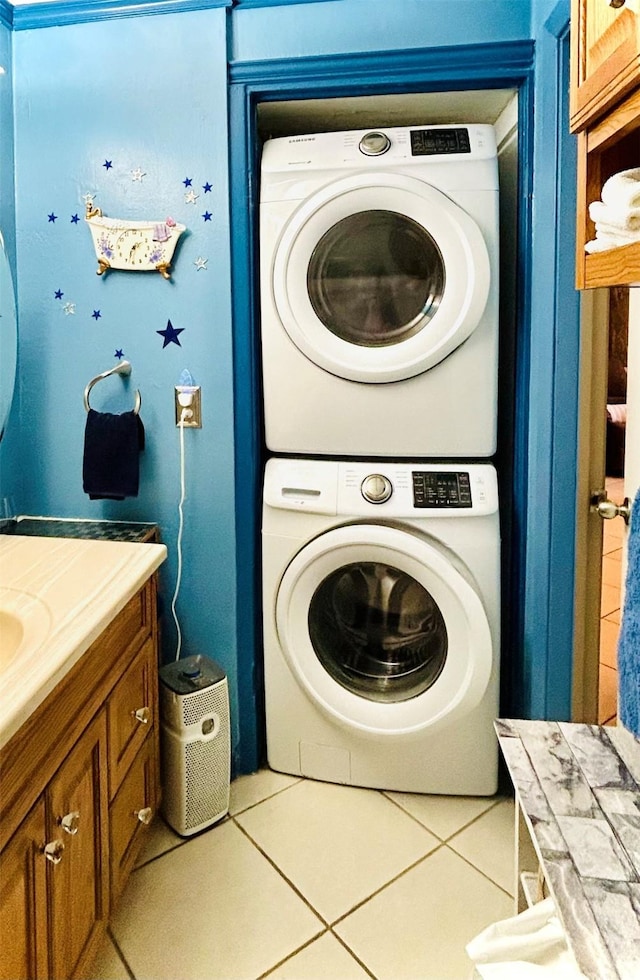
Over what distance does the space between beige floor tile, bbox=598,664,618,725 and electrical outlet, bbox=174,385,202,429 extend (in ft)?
5.09

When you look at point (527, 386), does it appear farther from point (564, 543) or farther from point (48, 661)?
point (48, 661)

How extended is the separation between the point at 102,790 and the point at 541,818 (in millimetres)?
800

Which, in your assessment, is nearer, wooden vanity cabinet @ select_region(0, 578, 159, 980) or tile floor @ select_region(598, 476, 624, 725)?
wooden vanity cabinet @ select_region(0, 578, 159, 980)

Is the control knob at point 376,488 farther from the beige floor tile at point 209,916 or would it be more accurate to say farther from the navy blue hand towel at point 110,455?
the beige floor tile at point 209,916

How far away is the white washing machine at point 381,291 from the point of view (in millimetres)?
1612

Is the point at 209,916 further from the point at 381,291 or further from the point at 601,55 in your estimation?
the point at 601,55

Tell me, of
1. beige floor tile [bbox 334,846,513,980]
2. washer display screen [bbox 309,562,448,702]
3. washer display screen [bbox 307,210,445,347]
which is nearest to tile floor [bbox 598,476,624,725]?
washer display screen [bbox 309,562,448,702]

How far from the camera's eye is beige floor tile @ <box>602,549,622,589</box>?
3156mm

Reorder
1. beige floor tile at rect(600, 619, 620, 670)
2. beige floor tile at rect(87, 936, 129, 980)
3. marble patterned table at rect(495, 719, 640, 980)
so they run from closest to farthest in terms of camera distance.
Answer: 1. marble patterned table at rect(495, 719, 640, 980)
2. beige floor tile at rect(87, 936, 129, 980)
3. beige floor tile at rect(600, 619, 620, 670)

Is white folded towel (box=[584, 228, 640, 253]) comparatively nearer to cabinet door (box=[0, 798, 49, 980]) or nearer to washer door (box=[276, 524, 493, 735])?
washer door (box=[276, 524, 493, 735])

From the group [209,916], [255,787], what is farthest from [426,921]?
[255,787]

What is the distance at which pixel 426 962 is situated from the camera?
131 centimetres

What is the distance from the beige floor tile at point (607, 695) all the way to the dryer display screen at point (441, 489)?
944 millimetres

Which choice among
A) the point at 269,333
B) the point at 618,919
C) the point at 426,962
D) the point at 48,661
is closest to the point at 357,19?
the point at 269,333
